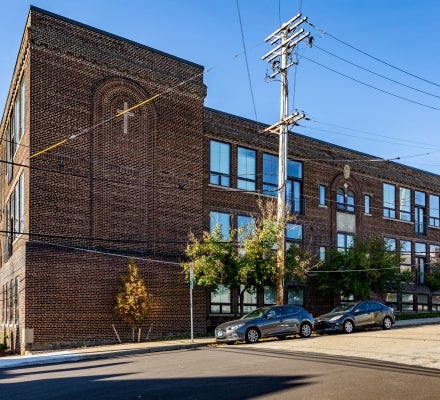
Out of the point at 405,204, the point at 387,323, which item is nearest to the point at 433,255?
the point at 405,204

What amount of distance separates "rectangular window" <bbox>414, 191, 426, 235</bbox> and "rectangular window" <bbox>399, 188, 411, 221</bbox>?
782 millimetres

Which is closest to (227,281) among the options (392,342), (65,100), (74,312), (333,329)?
(333,329)

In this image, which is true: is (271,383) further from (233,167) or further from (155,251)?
(233,167)

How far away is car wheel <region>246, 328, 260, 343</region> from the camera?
69.9 feet

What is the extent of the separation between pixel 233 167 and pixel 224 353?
14.0 m

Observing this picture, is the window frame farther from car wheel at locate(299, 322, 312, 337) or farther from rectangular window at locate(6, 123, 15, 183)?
rectangular window at locate(6, 123, 15, 183)

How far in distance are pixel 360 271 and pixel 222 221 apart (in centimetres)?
784

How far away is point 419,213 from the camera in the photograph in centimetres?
4178

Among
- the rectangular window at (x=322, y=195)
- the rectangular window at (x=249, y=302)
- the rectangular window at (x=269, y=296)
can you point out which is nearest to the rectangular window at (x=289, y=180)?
the rectangular window at (x=322, y=195)

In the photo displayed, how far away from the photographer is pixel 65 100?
23781 mm

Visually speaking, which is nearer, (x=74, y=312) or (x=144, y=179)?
(x=74, y=312)

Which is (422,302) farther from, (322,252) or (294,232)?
(294,232)

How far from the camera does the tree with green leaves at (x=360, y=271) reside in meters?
30.9

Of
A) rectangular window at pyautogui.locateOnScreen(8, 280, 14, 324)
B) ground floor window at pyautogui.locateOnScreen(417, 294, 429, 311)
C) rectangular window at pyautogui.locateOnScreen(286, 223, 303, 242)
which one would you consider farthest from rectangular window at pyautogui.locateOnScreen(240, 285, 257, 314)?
ground floor window at pyautogui.locateOnScreen(417, 294, 429, 311)
